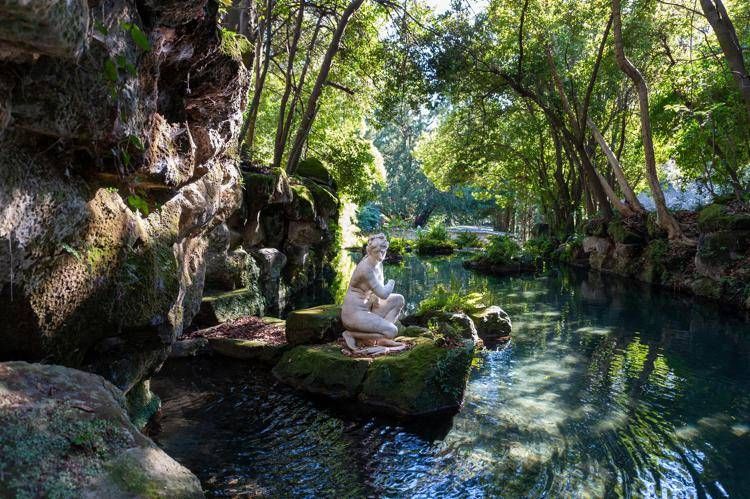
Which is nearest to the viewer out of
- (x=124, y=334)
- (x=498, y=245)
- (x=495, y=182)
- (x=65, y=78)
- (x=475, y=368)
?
(x=65, y=78)

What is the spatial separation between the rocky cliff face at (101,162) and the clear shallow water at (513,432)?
1636 mm

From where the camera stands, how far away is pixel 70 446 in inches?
119

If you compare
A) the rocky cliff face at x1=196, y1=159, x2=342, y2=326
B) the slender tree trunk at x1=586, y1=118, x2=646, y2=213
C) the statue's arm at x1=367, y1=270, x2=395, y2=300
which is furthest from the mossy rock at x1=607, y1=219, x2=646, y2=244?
the statue's arm at x1=367, y1=270, x2=395, y2=300

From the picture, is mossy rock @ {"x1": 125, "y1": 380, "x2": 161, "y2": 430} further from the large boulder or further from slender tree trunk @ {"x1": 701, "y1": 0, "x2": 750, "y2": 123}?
slender tree trunk @ {"x1": 701, "y1": 0, "x2": 750, "y2": 123}

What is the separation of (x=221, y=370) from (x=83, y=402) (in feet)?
19.4

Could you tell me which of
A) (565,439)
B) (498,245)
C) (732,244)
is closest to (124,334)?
(565,439)

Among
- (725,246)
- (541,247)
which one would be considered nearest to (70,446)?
(725,246)

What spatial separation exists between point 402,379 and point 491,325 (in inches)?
206

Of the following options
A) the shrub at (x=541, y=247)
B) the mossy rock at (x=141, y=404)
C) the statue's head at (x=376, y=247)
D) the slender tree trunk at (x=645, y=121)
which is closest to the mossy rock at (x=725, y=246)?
the slender tree trunk at (x=645, y=121)

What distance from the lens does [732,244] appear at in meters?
16.3

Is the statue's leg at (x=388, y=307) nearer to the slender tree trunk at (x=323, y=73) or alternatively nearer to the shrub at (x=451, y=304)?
the shrub at (x=451, y=304)

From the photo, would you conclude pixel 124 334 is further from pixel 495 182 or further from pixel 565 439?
pixel 495 182

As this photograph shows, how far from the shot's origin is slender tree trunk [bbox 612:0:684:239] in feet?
56.2

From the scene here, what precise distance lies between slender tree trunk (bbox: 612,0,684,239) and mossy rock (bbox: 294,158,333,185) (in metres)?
Answer: 11.6
